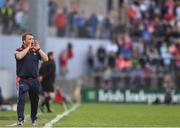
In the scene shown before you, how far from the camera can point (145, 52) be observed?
38.5 m

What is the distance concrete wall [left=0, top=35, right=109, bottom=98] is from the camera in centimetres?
3772

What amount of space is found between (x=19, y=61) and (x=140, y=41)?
22049 millimetres

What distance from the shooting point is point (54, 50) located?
39.3 meters

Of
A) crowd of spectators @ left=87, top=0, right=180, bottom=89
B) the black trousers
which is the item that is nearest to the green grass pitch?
the black trousers

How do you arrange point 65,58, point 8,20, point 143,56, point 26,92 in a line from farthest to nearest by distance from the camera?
1. point 65,58
2. point 143,56
3. point 8,20
4. point 26,92

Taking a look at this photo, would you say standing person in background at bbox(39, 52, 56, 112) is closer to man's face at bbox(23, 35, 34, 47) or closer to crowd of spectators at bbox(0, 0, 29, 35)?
man's face at bbox(23, 35, 34, 47)

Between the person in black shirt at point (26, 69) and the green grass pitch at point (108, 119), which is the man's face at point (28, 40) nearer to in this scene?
the person in black shirt at point (26, 69)

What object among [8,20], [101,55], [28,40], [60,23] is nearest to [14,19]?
[8,20]

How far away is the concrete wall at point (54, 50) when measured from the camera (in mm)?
37719

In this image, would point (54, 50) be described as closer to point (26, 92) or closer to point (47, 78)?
point (47, 78)

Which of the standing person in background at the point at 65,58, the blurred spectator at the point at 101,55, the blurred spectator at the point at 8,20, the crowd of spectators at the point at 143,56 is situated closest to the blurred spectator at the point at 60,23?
the standing person in background at the point at 65,58

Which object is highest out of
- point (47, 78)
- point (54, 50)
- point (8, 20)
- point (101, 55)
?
point (8, 20)

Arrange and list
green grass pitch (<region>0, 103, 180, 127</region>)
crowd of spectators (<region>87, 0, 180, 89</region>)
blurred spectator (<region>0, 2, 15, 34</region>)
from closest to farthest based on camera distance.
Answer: green grass pitch (<region>0, 103, 180, 127</region>), blurred spectator (<region>0, 2, 15, 34</region>), crowd of spectators (<region>87, 0, 180, 89</region>)

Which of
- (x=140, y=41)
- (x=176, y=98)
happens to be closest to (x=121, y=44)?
(x=140, y=41)
